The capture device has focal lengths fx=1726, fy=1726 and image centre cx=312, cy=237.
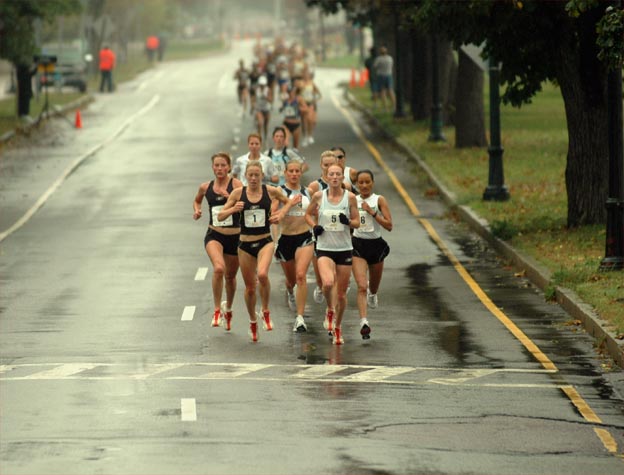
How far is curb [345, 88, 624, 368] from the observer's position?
18469 mm

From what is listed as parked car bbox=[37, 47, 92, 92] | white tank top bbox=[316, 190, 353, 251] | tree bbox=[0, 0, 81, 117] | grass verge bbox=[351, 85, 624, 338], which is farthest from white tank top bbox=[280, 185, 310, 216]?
parked car bbox=[37, 47, 92, 92]

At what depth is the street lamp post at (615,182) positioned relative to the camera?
22750 millimetres

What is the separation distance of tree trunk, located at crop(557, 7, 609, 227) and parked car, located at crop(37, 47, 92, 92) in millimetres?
46607

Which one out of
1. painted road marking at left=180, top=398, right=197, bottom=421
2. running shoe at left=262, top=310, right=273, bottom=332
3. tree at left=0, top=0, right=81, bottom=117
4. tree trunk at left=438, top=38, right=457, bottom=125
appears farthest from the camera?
tree at left=0, top=0, right=81, bottom=117

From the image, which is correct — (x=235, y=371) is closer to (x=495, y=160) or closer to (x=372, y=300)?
(x=372, y=300)

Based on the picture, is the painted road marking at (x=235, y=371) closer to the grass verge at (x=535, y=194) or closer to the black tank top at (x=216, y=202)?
the black tank top at (x=216, y=202)

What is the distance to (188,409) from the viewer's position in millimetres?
14891

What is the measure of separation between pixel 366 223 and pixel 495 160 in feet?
42.9

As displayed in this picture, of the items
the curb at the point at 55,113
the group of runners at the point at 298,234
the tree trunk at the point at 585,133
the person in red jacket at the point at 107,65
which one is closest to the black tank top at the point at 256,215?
the group of runners at the point at 298,234

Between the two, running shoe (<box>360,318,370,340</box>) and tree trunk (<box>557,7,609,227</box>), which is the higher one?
tree trunk (<box>557,7,609,227</box>)

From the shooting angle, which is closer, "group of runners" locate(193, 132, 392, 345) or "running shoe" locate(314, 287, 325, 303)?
"group of runners" locate(193, 132, 392, 345)

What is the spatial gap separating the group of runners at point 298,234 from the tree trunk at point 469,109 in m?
23.4

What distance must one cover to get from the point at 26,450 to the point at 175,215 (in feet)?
65.6

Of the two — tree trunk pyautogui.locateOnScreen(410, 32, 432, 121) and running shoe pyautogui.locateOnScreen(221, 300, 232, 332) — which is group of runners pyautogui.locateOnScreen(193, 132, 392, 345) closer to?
running shoe pyautogui.locateOnScreen(221, 300, 232, 332)
